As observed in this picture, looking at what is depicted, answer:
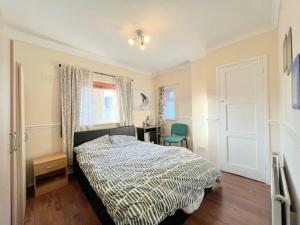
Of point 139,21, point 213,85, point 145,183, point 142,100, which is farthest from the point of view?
point 142,100

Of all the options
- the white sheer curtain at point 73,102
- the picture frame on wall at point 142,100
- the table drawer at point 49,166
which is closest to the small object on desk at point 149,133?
the picture frame on wall at point 142,100

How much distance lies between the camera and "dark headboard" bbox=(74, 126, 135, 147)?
9.44 ft

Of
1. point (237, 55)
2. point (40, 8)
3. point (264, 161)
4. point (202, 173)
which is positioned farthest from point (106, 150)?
point (237, 55)

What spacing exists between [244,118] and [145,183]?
2188 millimetres

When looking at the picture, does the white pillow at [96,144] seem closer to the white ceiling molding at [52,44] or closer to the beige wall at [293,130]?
the white ceiling molding at [52,44]

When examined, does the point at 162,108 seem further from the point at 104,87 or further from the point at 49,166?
the point at 49,166

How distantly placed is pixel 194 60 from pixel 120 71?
1.88 meters

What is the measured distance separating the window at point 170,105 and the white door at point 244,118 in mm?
1624

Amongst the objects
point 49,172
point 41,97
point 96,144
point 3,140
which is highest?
point 41,97

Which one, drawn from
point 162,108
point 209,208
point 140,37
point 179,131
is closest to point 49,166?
point 209,208

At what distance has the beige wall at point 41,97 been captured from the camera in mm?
2441

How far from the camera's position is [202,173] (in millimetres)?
1901

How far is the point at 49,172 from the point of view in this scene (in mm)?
2467

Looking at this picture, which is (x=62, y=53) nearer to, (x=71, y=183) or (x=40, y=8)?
(x=40, y=8)
